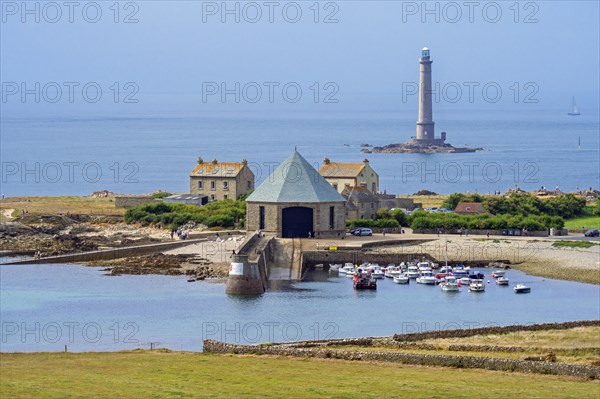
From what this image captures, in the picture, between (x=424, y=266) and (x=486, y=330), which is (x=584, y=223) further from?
(x=486, y=330)

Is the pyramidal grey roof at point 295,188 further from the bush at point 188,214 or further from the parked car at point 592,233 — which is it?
the parked car at point 592,233

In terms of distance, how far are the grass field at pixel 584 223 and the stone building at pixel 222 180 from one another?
68.8 ft

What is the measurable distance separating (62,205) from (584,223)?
35.1 m

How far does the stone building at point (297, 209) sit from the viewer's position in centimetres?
7838

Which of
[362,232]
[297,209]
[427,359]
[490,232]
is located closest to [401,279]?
[297,209]

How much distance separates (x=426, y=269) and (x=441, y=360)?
1158 inches

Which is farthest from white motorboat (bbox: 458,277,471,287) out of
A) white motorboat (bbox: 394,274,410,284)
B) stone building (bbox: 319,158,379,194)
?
stone building (bbox: 319,158,379,194)

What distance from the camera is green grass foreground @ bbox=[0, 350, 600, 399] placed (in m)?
35.0

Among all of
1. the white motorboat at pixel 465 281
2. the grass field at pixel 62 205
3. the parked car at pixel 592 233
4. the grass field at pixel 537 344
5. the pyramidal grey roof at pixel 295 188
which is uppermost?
the pyramidal grey roof at pixel 295 188

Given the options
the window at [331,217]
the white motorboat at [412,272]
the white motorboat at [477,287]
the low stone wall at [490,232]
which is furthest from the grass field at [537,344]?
the low stone wall at [490,232]

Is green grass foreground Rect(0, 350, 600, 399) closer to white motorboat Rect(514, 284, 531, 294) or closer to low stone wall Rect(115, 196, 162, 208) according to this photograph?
white motorboat Rect(514, 284, 531, 294)

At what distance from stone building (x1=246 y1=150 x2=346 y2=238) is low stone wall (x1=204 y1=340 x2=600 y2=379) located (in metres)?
32.2

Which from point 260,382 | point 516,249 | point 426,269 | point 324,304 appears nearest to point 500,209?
point 516,249

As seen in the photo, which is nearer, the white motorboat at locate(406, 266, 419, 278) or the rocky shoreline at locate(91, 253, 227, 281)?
the rocky shoreline at locate(91, 253, 227, 281)
